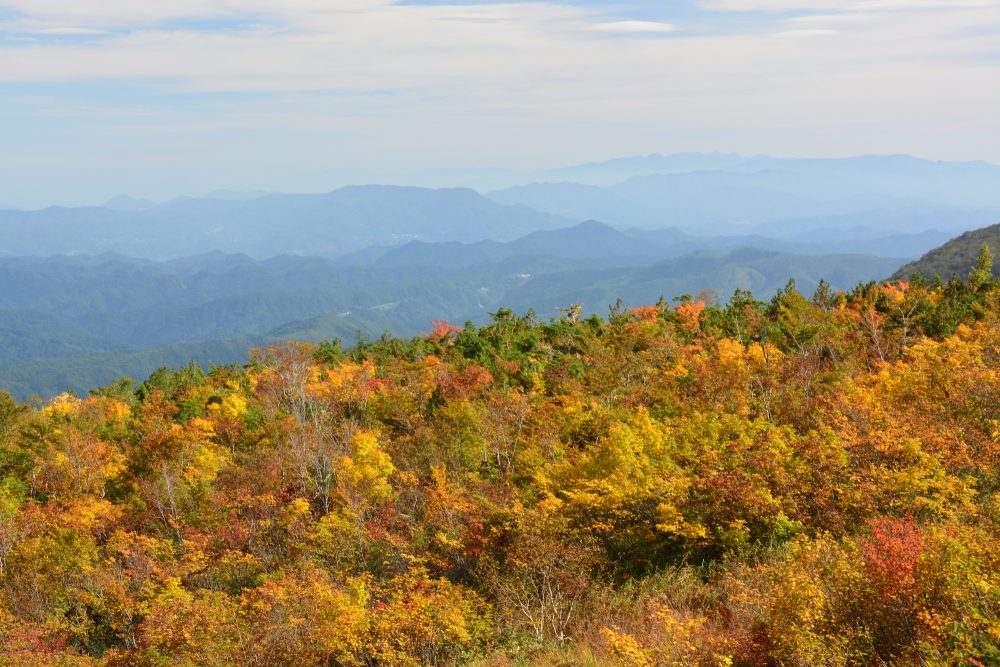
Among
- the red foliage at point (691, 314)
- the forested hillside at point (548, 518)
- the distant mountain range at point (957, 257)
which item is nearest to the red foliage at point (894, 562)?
the forested hillside at point (548, 518)

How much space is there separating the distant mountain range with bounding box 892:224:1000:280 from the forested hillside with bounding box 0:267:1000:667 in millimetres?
140580

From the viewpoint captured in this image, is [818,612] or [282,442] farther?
[282,442]

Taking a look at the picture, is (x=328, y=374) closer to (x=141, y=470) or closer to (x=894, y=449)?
(x=141, y=470)

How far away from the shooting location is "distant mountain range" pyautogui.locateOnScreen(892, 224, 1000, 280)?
541 ft

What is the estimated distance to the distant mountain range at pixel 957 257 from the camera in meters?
165

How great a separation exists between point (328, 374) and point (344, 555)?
28569 millimetres

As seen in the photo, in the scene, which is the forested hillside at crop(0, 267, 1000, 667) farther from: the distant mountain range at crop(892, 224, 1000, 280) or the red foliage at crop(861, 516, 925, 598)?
the distant mountain range at crop(892, 224, 1000, 280)

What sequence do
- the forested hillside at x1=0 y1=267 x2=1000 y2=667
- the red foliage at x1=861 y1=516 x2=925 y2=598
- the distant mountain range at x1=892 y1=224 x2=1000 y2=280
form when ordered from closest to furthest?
the red foliage at x1=861 y1=516 x2=925 y2=598
the forested hillside at x1=0 y1=267 x2=1000 y2=667
the distant mountain range at x1=892 y1=224 x2=1000 y2=280

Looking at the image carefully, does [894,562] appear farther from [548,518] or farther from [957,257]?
[957,257]

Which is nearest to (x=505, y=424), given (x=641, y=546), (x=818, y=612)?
(x=641, y=546)

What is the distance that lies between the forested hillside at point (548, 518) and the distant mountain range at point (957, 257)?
14058cm

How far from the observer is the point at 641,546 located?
78.4 ft

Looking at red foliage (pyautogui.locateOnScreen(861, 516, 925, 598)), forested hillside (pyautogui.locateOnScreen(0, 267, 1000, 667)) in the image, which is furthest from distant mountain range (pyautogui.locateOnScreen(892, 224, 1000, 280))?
red foliage (pyautogui.locateOnScreen(861, 516, 925, 598))

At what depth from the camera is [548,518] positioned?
2280cm
